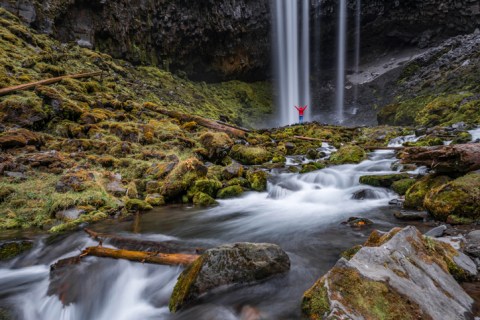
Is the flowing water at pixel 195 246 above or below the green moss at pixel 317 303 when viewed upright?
below

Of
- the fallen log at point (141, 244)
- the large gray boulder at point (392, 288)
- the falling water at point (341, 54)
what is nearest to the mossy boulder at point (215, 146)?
the fallen log at point (141, 244)

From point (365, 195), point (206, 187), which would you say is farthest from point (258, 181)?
point (365, 195)

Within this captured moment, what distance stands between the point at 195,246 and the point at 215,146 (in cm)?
624

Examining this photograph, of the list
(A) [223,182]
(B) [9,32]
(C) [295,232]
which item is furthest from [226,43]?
(C) [295,232]

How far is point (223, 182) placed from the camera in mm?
8383

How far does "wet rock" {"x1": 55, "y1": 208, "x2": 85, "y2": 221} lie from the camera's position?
559 cm

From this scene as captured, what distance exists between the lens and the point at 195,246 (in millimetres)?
4473

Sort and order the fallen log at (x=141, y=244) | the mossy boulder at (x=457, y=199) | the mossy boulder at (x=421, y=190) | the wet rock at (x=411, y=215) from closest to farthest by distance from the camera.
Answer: the fallen log at (x=141, y=244) < the mossy boulder at (x=457, y=199) < the wet rock at (x=411, y=215) < the mossy boulder at (x=421, y=190)

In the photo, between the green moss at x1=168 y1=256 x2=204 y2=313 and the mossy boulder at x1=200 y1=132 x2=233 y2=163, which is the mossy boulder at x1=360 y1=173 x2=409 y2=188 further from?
the green moss at x1=168 y1=256 x2=204 y2=313

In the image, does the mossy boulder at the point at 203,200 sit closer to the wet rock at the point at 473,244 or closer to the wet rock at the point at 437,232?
the wet rock at the point at 437,232

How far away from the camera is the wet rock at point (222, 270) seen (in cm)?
280

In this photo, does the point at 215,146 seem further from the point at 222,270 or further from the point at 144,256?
the point at 222,270

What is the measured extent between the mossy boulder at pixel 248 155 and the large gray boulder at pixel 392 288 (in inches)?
334

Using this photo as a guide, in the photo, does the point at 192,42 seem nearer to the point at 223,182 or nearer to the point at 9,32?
the point at 9,32
